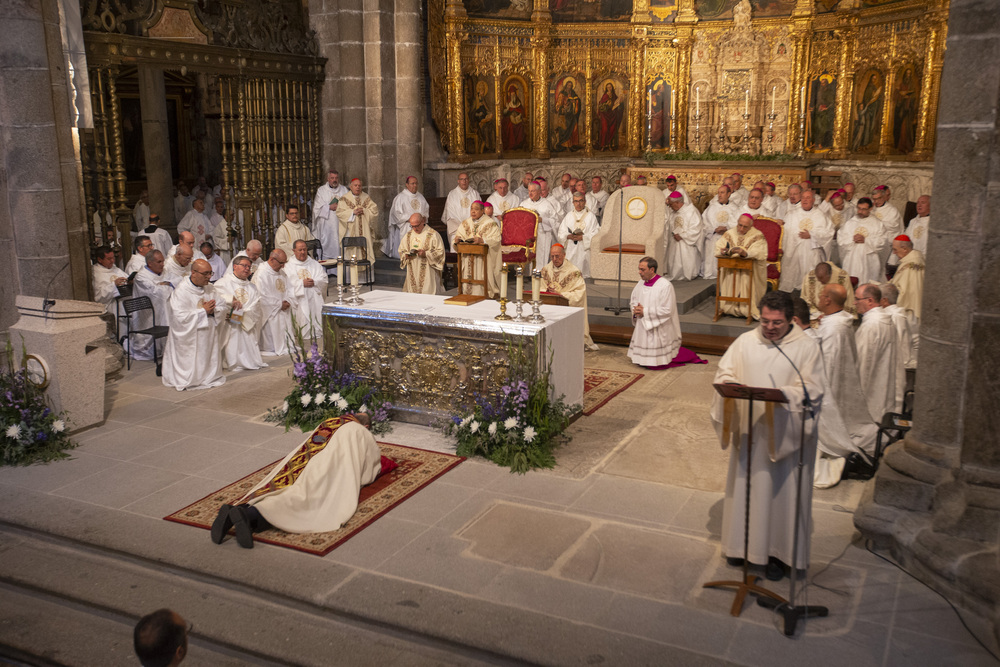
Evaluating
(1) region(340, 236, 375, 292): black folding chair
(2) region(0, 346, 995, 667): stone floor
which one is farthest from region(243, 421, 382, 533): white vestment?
(1) region(340, 236, 375, 292): black folding chair

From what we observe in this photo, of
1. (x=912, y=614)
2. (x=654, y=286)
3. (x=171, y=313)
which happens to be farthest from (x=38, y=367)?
(x=912, y=614)

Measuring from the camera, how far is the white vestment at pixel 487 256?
42.6 feet

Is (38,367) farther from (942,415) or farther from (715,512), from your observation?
(942,415)

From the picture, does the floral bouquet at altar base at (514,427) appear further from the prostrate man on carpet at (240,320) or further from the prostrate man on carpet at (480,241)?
the prostrate man on carpet at (480,241)

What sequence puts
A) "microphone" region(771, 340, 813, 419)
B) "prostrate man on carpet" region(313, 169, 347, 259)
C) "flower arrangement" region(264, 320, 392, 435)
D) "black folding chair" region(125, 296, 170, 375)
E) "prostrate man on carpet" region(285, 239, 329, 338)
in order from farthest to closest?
"prostrate man on carpet" region(313, 169, 347, 259)
"prostrate man on carpet" region(285, 239, 329, 338)
"black folding chair" region(125, 296, 170, 375)
"flower arrangement" region(264, 320, 392, 435)
"microphone" region(771, 340, 813, 419)

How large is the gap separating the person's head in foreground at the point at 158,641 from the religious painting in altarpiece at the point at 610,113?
61.5ft

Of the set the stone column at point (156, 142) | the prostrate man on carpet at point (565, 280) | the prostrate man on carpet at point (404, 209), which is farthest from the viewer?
the stone column at point (156, 142)

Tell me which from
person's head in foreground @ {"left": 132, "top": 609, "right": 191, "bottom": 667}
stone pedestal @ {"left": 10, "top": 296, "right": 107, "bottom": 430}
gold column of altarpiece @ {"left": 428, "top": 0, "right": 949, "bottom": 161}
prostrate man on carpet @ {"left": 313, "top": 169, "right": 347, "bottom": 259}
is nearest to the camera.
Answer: person's head in foreground @ {"left": 132, "top": 609, "right": 191, "bottom": 667}

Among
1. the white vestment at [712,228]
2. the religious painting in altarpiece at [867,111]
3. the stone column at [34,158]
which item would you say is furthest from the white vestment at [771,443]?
the religious painting in altarpiece at [867,111]

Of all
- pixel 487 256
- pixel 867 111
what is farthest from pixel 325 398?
pixel 867 111

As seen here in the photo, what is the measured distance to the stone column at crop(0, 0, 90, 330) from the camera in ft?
29.9

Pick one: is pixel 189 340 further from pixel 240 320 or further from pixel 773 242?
pixel 773 242

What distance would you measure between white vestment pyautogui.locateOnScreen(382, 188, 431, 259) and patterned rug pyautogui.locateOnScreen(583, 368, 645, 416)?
6.29m

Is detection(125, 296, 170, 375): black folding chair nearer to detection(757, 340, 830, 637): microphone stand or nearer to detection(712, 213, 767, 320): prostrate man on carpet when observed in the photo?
detection(712, 213, 767, 320): prostrate man on carpet
